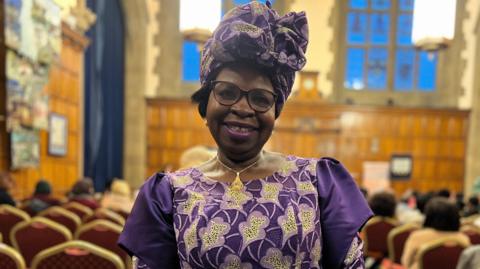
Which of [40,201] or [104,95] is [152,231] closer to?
[40,201]

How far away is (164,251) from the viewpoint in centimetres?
89

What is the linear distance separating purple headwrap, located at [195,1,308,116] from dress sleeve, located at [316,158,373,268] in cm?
21

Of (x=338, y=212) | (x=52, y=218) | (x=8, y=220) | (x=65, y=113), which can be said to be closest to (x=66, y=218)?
(x=52, y=218)

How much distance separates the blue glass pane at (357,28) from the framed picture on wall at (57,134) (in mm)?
7341

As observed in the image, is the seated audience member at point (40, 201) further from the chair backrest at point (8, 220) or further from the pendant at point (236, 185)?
the pendant at point (236, 185)

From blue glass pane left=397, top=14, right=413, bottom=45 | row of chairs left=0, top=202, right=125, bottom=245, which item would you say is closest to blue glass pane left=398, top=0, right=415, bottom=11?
blue glass pane left=397, top=14, right=413, bottom=45

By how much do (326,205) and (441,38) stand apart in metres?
7.70

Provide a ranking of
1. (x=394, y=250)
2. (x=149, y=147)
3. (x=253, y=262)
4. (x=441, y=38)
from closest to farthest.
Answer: (x=253, y=262), (x=394, y=250), (x=441, y=38), (x=149, y=147)

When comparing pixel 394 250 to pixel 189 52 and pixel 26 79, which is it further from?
pixel 189 52

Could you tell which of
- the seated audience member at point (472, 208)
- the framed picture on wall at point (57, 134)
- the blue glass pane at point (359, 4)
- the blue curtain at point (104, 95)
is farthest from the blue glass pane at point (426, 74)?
the framed picture on wall at point (57, 134)

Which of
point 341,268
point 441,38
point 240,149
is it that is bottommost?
point 341,268

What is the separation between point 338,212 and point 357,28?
36.3ft

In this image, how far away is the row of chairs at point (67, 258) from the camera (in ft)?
6.55

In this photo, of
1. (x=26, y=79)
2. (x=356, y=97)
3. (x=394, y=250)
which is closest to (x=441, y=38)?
(x=356, y=97)
